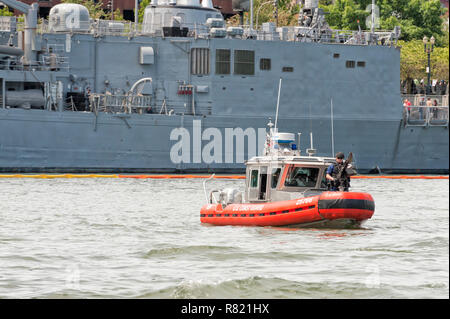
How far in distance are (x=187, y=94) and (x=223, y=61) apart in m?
2.89

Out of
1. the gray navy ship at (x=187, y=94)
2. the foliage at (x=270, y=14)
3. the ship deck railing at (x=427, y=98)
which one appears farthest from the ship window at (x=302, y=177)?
the foliage at (x=270, y=14)

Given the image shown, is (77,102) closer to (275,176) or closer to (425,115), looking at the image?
(425,115)

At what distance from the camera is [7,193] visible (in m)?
37.2

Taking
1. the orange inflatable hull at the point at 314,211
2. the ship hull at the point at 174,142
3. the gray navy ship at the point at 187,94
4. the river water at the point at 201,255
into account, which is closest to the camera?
the river water at the point at 201,255

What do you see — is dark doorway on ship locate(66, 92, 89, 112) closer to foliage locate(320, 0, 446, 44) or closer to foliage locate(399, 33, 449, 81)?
foliage locate(399, 33, 449, 81)

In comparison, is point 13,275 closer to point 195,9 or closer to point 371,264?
point 371,264

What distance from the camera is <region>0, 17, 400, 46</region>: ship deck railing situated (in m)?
53.1

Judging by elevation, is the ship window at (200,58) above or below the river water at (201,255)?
above

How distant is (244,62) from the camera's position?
5441 centimetres

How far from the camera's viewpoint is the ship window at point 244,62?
2136 inches

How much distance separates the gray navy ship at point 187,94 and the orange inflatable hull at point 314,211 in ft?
91.9

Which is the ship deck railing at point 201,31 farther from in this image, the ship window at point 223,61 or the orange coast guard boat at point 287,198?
the orange coast guard boat at point 287,198

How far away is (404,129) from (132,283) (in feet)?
143

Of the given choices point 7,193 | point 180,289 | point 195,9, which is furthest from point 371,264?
point 195,9
